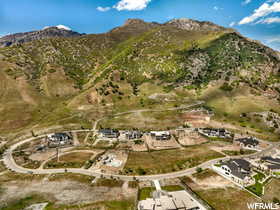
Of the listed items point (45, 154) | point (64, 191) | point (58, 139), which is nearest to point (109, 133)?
point (58, 139)

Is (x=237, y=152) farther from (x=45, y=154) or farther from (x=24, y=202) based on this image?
(x=45, y=154)

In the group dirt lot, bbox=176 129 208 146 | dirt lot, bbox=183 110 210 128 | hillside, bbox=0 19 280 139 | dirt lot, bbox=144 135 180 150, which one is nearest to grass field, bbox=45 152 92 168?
dirt lot, bbox=144 135 180 150

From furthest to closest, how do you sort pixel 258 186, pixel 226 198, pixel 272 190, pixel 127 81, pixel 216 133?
pixel 127 81 → pixel 216 133 → pixel 258 186 → pixel 272 190 → pixel 226 198

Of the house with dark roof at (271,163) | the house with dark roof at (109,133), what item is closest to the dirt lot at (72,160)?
the house with dark roof at (109,133)

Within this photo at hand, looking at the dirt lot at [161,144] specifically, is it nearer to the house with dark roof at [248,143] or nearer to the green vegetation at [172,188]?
the green vegetation at [172,188]

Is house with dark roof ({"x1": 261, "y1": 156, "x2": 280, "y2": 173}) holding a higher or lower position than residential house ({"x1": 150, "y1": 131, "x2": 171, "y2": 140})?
lower

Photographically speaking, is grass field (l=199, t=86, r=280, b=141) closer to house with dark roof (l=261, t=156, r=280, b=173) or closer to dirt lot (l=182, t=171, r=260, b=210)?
house with dark roof (l=261, t=156, r=280, b=173)

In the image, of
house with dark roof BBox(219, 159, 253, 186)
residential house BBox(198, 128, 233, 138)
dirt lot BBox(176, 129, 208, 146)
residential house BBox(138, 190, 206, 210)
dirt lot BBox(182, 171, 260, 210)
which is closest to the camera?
residential house BBox(138, 190, 206, 210)

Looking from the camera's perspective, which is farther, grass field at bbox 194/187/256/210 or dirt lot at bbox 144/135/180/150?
dirt lot at bbox 144/135/180/150
